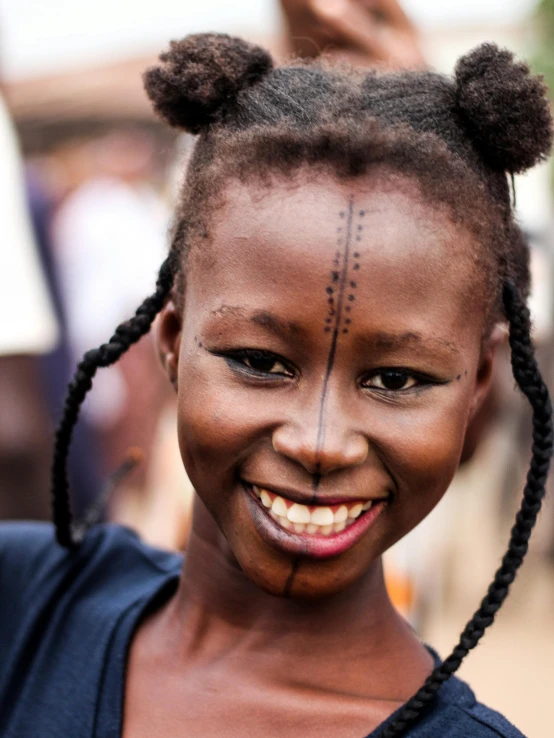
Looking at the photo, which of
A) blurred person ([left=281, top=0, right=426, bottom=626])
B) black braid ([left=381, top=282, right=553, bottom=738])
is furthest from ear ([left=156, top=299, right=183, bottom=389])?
blurred person ([left=281, top=0, right=426, bottom=626])

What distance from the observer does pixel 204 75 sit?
1595mm

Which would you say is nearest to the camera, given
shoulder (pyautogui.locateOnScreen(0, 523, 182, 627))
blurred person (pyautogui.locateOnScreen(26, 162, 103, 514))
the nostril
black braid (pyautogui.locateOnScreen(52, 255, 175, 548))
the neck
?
the nostril

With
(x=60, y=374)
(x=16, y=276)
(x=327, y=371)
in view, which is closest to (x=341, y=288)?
(x=327, y=371)

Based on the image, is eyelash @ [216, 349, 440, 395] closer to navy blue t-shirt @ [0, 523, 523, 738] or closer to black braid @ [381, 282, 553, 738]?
black braid @ [381, 282, 553, 738]

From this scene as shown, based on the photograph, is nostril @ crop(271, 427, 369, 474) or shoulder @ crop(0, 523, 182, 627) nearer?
nostril @ crop(271, 427, 369, 474)

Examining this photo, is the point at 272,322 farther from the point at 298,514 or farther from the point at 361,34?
the point at 361,34

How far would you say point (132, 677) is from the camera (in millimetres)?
1696

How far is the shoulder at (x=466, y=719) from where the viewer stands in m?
1.48

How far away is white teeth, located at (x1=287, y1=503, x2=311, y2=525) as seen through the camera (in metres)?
1.45

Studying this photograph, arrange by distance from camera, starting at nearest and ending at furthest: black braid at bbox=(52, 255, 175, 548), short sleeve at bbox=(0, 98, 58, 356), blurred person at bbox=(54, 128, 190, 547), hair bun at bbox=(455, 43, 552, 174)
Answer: hair bun at bbox=(455, 43, 552, 174) < black braid at bbox=(52, 255, 175, 548) < short sleeve at bbox=(0, 98, 58, 356) < blurred person at bbox=(54, 128, 190, 547)

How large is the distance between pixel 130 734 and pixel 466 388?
0.79 meters

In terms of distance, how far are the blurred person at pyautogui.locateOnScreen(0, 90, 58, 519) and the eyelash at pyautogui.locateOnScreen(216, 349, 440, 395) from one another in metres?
2.05

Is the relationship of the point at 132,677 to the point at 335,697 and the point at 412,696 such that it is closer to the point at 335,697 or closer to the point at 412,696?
the point at 335,697

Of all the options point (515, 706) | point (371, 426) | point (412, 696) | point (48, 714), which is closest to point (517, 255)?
point (371, 426)
